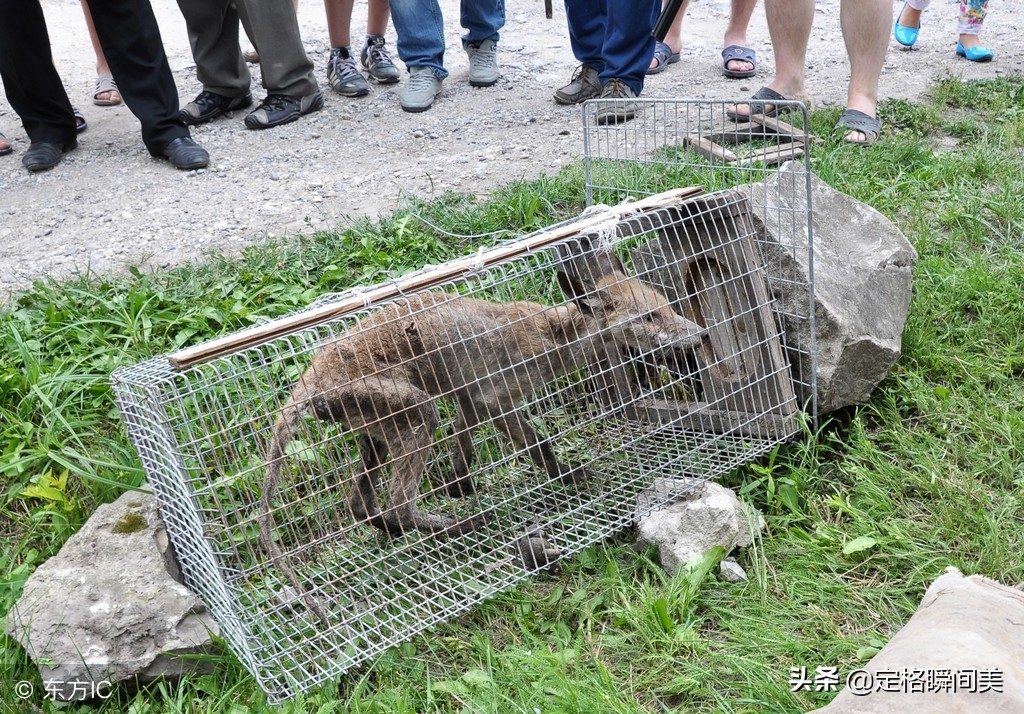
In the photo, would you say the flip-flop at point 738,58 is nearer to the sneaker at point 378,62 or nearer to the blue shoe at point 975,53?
the blue shoe at point 975,53

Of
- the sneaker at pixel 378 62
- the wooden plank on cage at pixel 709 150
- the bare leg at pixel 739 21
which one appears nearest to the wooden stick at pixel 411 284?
the wooden plank on cage at pixel 709 150

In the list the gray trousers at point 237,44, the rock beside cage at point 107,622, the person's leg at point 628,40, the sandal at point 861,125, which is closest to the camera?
the rock beside cage at point 107,622

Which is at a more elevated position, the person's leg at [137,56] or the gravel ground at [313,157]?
the person's leg at [137,56]

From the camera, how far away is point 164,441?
2.65 metres

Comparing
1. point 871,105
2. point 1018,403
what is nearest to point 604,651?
point 1018,403

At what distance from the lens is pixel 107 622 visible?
2.89m

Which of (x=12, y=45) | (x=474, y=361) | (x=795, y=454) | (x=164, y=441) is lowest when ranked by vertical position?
(x=795, y=454)

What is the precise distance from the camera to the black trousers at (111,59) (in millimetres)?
5797

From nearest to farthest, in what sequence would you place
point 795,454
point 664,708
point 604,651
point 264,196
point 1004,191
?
point 664,708, point 604,651, point 795,454, point 1004,191, point 264,196

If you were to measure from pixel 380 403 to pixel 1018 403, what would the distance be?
2.69 meters

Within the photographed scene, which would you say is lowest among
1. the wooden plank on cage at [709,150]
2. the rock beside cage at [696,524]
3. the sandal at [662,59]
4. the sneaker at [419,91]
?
the rock beside cage at [696,524]

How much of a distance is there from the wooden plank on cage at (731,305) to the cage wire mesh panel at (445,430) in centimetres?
1

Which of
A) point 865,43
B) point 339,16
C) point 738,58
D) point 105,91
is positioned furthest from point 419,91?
point 865,43

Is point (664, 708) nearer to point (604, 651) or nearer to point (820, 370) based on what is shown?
point (604, 651)
